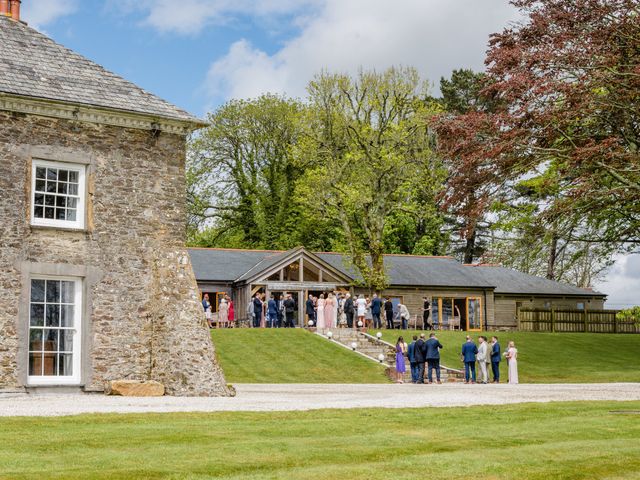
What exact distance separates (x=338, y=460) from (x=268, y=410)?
19.1 ft

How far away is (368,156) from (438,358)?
19.8m

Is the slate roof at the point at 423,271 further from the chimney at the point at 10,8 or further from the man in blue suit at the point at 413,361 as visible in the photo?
the chimney at the point at 10,8

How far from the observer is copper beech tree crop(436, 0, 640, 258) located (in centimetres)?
2623

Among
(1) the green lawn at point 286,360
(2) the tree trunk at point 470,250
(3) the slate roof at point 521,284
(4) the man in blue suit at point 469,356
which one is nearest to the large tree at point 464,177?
(4) the man in blue suit at point 469,356

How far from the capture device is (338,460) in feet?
33.2

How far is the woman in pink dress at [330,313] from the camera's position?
3862 centimetres

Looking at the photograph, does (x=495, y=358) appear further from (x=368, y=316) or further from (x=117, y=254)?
(x=368, y=316)

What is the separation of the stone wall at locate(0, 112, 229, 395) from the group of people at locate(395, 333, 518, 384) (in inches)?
373

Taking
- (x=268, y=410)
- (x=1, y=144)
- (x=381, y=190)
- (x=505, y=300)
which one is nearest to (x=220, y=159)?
(x=381, y=190)

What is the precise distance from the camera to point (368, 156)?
153ft

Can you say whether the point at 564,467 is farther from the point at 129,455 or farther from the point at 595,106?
the point at 595,106

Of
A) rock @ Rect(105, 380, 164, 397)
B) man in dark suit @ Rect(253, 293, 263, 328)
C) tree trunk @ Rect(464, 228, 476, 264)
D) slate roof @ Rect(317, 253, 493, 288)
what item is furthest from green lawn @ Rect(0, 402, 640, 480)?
tree trunk @ Rect(464, 228, 476, 264)

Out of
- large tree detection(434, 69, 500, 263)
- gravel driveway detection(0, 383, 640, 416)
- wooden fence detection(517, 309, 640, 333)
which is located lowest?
gravel driveway detection(0, 383, 640, 416)

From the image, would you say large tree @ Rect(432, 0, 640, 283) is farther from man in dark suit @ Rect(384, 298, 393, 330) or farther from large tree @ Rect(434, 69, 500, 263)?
man in dark suit @ Rect(384, 298, 393, 330)
